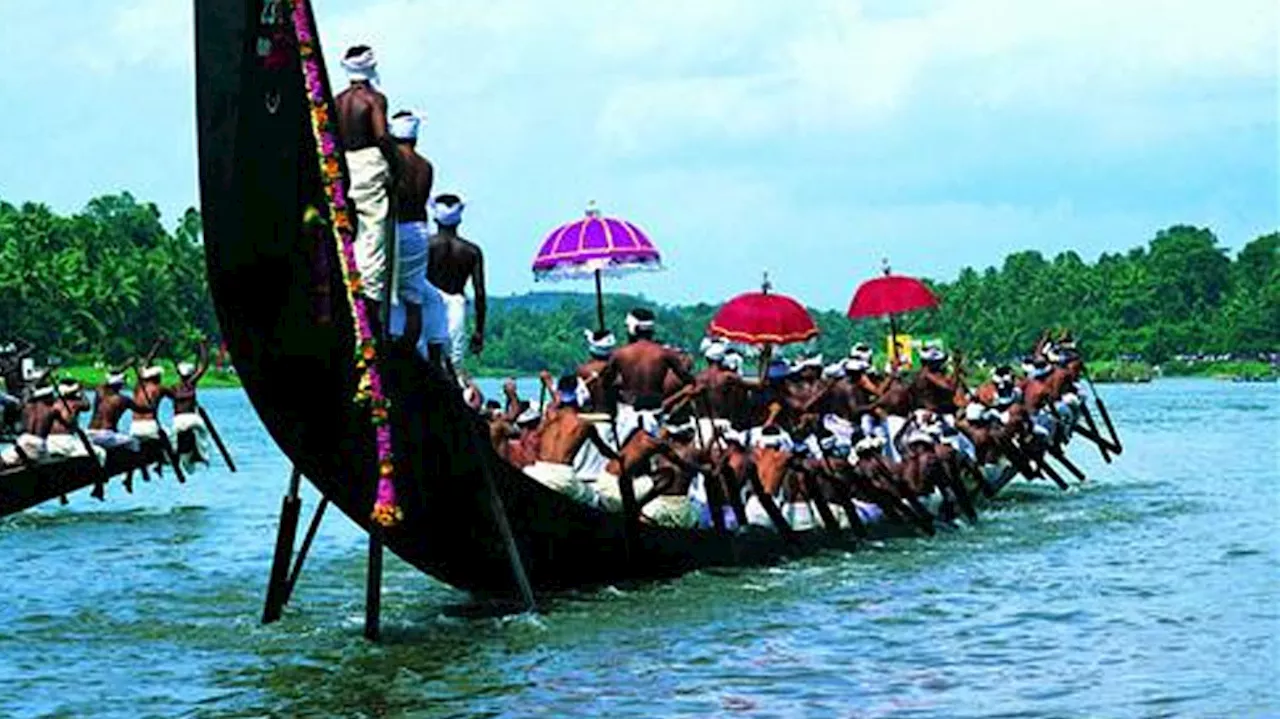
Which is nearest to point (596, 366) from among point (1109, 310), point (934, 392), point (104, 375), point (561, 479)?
point (561, 479)

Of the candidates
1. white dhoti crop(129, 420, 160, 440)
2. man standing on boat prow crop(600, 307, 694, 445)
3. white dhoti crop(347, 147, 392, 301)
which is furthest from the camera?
white dhoti crop(129, 420, 160, 440)

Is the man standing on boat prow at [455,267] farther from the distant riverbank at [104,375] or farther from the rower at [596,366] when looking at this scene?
the distant riverbank at [104,375]

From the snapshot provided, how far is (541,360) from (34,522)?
112 m

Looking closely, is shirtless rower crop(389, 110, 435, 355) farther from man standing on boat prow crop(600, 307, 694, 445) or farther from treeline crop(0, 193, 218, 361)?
treeline crop(0, 193, 218, 361)

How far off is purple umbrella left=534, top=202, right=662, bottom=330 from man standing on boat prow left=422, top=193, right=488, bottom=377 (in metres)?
5.02

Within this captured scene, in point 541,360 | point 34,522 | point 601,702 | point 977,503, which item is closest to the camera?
point 601,702

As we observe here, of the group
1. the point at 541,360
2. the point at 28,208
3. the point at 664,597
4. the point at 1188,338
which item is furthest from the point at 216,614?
the point at 541,360

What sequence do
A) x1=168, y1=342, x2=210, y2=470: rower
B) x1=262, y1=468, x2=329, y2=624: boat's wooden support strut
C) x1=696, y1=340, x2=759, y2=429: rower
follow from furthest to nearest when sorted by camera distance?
x1=168, y1=342, x2=210, y2=470: rower < x1=696, y1=340, x2=759, y2=429: rower < x1=262, y1=468, x2=329, y2=624: boat's wooden support strut

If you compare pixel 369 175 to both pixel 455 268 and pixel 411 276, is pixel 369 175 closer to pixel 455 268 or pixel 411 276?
pixel 411 276

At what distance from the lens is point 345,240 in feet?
41.9

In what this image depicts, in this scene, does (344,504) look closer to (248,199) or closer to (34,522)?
(248,199)

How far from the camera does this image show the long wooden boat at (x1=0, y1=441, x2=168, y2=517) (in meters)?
23.2

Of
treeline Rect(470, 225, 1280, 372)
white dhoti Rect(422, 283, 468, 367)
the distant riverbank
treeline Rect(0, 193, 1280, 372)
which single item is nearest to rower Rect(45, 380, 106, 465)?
white dhoti Rect(422, 283, 468, 367)

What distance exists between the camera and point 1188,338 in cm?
11944
